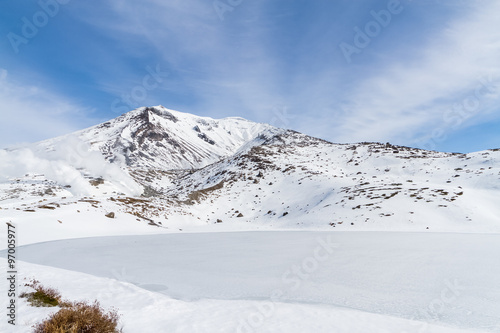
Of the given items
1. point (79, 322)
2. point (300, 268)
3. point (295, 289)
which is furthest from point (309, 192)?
point (79, 322)

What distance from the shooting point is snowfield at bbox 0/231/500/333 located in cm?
625

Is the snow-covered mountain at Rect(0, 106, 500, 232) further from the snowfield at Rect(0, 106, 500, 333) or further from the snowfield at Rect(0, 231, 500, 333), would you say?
the snowfield at Rect(0, 231, 500, 333)

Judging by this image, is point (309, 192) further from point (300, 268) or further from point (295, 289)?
point (295, 289)

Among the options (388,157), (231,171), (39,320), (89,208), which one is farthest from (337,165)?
(39,320)

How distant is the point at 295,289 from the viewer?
858 cm

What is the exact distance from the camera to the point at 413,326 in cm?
594

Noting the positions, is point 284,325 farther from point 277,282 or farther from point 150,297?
point 150,297

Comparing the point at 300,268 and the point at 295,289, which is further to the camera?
the point at 300,268

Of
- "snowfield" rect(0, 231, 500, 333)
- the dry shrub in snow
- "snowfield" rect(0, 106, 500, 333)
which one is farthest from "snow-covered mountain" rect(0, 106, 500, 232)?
the dry shrub in snow

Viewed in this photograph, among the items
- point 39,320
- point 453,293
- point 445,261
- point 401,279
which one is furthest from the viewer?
point 445,261

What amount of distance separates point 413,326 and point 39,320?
333 inches

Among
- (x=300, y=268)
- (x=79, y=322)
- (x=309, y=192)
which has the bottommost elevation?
(x=79, y=322)

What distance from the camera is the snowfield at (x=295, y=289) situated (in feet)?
20.5

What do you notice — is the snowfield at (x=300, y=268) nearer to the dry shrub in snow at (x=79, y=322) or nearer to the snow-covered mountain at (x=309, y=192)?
the snow-covered mountain at (x=309, y=192)
